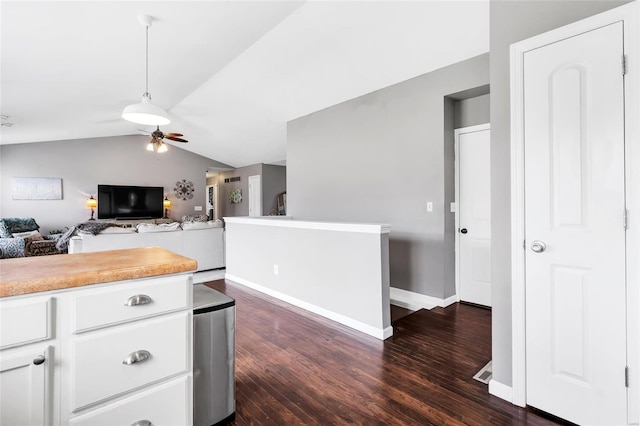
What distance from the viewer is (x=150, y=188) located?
8.32 meters

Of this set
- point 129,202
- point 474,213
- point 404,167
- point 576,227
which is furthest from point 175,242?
point 576,227

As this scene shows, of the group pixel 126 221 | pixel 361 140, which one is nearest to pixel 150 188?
pixel 126 221

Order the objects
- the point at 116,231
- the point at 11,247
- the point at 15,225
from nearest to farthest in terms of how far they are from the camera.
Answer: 1. the point at 116,231
2. the point at 11,247
3. the point at 15,225

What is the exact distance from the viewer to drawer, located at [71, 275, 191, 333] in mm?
1087

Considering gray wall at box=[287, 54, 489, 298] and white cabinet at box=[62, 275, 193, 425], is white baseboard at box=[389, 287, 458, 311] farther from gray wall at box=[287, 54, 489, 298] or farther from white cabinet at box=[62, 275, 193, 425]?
white cabinet at box=[62, 275, 193, 425]

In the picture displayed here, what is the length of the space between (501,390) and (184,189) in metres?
8.93

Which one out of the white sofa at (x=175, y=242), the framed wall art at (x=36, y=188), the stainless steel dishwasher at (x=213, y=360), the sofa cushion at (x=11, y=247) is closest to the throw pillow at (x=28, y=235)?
the sofa cushion at (x=11, y=247)

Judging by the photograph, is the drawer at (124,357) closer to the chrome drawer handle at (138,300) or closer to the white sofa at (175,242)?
the chrome drawer handle at (138,300)

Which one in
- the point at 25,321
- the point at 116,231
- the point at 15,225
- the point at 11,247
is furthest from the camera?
the point at 15,225

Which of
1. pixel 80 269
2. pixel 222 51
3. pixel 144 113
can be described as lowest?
pixel 80 269

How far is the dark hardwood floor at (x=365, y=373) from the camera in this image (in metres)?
1.71

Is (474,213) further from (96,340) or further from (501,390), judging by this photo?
(96,340)

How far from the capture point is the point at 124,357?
1179 millimetres

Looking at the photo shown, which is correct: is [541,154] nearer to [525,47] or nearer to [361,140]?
[525,47]
